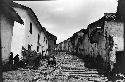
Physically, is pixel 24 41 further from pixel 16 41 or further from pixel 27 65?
pixel 27 65

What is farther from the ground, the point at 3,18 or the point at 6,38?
the point at 3,18

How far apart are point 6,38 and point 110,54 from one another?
26.7 feet

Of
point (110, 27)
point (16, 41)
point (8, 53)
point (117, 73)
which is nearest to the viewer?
point (117, 73)

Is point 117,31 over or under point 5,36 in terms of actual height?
over

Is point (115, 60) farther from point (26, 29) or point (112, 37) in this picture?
point (26, 29)

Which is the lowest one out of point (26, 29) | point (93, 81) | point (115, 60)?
point (93, 81)

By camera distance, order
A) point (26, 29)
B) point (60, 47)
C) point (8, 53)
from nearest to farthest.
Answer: point (8, 53)
point (26, 29)
point (60, 47)

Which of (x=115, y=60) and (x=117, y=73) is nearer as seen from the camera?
(x=117, y=73)

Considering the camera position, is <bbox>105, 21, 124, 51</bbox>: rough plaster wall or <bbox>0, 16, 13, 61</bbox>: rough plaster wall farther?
<bbox>0, 16, 13, 61</bbox>: rough plaster wall

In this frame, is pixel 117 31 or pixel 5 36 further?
pixel 5 36

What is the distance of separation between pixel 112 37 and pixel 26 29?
8.21 m

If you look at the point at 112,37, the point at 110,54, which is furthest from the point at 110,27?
the point at 110,54

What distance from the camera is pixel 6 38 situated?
617 inches

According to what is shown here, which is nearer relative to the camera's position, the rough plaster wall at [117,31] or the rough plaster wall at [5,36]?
the rough plaster wall at [117,31]
